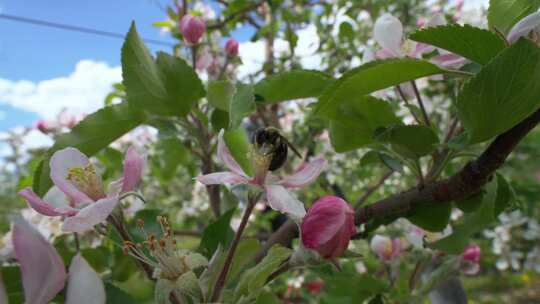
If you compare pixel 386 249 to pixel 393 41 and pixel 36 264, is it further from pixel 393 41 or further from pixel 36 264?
pixel 36 264

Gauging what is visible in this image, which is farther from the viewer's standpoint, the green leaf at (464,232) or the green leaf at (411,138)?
the green leaf at (464,232)

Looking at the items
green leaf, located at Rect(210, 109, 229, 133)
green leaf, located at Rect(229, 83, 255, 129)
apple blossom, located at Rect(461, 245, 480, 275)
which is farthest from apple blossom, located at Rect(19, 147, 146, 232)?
apple blossom, located at Rect(461, 245, 480, 275)

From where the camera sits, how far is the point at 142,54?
539 mm

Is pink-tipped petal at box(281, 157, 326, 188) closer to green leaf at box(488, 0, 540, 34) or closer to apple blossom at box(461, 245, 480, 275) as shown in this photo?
green leaf at box(488, 0, 540, 34)

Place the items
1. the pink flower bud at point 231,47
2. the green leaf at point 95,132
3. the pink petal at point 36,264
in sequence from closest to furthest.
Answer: the pink petal at point 36,264, the green leaf at point 95,132, the pink flower bud at point 231,47

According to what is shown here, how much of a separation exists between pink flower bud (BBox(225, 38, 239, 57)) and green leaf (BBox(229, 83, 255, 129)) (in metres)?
0.60

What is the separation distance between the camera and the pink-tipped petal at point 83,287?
34 cm

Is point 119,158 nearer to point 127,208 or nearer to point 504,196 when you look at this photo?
point 127,208

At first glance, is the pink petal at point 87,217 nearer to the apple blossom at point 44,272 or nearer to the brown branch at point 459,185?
the apple blossom at point 44,272

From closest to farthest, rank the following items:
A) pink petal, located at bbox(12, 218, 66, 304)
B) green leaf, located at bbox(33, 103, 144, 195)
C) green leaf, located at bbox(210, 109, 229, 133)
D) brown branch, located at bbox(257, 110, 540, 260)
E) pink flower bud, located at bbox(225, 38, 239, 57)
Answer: pink petal, located at bbox(12, 218, 66, 304) < brown branch, located at bbox(257, 110, 540, 260) < green leaf, located at bbox(33, 103, 144, 195) < green leaf, located at bbox(210, 109, 229, 133) < pink flower bud, located at bbox(225, 38, 239, 57)

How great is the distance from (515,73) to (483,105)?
1.8 inches

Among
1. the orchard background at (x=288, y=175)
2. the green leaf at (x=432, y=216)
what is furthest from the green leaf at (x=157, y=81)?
the green leaf at (x=432, y=216)

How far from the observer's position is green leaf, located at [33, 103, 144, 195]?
527 millimetres

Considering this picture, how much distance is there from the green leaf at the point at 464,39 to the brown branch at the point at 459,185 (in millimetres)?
85
